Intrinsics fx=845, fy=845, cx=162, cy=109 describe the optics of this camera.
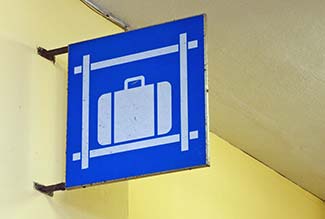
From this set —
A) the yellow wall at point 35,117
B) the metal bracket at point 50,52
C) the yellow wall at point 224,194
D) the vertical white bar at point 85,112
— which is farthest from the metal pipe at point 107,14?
the yellow wall at point 224,194

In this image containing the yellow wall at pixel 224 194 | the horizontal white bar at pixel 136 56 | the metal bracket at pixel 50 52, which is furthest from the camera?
the yellow wall at pixel 224 194

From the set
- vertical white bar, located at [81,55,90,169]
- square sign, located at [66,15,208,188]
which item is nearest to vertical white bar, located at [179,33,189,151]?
square sign, located at [66,15,208,188]

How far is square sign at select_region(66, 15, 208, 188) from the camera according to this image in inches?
86.9

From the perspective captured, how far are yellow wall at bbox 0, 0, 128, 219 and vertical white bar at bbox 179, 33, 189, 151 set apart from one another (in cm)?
47

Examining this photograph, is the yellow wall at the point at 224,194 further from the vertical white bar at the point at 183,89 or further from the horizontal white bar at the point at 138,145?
the vertical white bar at the point at 183,89

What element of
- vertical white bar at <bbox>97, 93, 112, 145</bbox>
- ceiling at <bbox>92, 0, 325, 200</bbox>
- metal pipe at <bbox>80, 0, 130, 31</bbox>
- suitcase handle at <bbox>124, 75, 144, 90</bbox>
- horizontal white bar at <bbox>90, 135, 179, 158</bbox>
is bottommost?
horizontal white bar at <bbox>90, 135, 179, 158</bbox>

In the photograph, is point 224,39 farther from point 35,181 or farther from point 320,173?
point 320,173

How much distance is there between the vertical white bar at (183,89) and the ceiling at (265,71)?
579mm

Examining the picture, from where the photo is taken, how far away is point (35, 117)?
2.45 meters

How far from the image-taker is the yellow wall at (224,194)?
321cm

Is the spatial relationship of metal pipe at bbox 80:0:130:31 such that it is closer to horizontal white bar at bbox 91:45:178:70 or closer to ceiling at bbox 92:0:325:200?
ceiling at bbox 92:0:325:200

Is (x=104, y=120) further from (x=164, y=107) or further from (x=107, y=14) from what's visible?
(x=107, y=14)

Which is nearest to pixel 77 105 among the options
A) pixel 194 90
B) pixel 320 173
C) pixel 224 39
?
pixel 194 90

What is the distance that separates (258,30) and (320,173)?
4.69 feet
